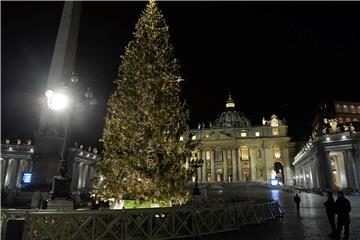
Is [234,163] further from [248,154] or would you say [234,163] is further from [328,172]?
[328,172]

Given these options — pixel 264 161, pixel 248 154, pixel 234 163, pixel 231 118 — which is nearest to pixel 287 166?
pixel 264 161

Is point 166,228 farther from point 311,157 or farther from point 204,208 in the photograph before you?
point 311,157

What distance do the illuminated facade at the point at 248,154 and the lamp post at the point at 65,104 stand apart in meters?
84.3

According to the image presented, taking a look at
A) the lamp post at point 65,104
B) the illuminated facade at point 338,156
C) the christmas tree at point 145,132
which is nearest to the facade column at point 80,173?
the illuminated facade at point 338,156

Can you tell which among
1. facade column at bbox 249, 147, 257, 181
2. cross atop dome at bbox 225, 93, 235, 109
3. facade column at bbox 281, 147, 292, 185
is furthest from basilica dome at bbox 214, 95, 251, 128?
facade column at bbox 281, 147, 292, 185

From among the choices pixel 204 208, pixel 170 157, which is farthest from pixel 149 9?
pixel 204 208

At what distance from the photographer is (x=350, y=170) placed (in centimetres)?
4838

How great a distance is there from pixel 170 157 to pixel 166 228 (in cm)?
360

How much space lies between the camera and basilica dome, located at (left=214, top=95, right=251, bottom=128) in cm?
11491

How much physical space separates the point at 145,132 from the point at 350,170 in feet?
160

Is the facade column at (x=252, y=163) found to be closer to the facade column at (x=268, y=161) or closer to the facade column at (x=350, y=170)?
the facade column at (x=268, y=161)

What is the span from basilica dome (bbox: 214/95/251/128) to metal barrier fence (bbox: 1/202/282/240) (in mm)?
101925

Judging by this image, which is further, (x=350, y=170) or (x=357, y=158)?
(x=357, y=158)

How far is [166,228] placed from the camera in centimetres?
946
